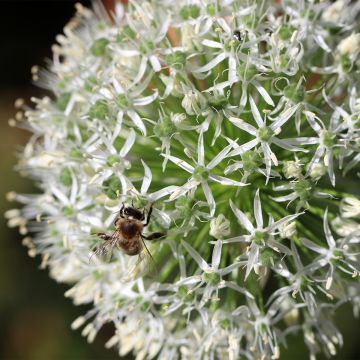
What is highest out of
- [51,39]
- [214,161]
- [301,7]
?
[51,39]

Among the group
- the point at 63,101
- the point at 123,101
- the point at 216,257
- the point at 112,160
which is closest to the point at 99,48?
the point at 63,101

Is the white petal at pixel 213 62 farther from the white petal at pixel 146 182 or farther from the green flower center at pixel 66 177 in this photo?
the green flower center at pixel 66 177

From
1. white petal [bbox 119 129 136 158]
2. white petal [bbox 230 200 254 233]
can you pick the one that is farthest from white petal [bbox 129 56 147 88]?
white petal [bbox 230 200 254 233]

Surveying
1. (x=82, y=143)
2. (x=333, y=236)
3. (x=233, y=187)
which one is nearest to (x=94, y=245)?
(x=82, y=143)

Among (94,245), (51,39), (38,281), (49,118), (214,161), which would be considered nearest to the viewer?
(214,161)

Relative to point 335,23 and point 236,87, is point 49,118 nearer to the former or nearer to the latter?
point 236,87

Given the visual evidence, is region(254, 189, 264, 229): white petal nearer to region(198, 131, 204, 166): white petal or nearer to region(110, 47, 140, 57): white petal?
region(198, 131, 204, 166): white petal
